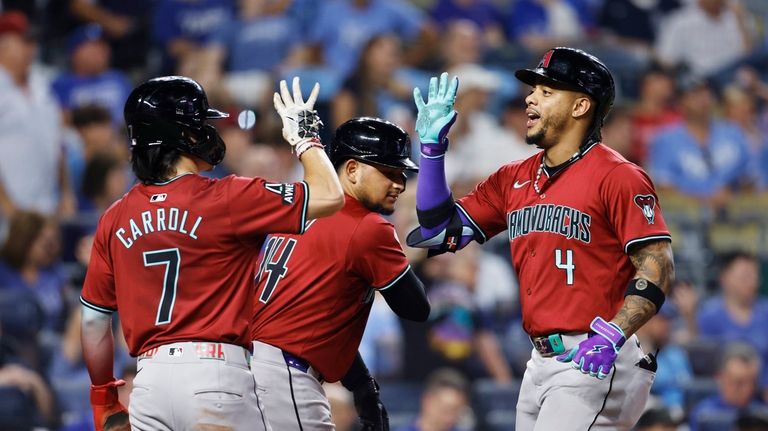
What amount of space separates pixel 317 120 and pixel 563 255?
3.49ft

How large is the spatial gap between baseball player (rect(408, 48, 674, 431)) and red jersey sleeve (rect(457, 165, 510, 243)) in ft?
0.36

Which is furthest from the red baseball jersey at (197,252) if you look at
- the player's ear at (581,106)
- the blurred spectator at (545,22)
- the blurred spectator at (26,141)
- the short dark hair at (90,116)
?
the blurred spectator at (545,22)

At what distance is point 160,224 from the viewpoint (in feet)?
13.3

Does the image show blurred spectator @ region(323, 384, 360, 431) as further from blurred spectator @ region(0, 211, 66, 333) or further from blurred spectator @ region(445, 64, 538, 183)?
blurred spectator @ region(445, 64, 538, 183)

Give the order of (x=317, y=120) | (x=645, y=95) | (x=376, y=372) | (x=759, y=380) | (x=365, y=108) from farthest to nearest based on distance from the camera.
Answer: (x=645, y=95)
(x=365, y=108)
(x=759, y=380)
(x=376, y=372)
(x=317, y=120)

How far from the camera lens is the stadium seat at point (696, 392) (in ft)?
27.4

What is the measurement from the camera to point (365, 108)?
10023 mm

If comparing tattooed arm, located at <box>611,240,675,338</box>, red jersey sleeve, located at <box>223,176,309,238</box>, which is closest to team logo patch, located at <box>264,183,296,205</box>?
red jersey sleeve, located at <box>223,176,309,238</box>

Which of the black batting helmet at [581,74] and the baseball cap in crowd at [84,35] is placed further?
the baseball cap in crowd at [84,35]

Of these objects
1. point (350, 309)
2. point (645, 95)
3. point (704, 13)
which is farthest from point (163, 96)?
point (704, 13)

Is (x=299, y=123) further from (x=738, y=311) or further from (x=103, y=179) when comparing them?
(x=738, y=311)

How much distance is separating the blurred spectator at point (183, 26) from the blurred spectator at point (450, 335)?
133 inches

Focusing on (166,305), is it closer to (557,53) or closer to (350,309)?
(350,309)

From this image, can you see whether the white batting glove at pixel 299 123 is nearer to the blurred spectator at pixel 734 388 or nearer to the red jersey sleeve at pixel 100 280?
the red jersey sleeve at pixel 100 280
